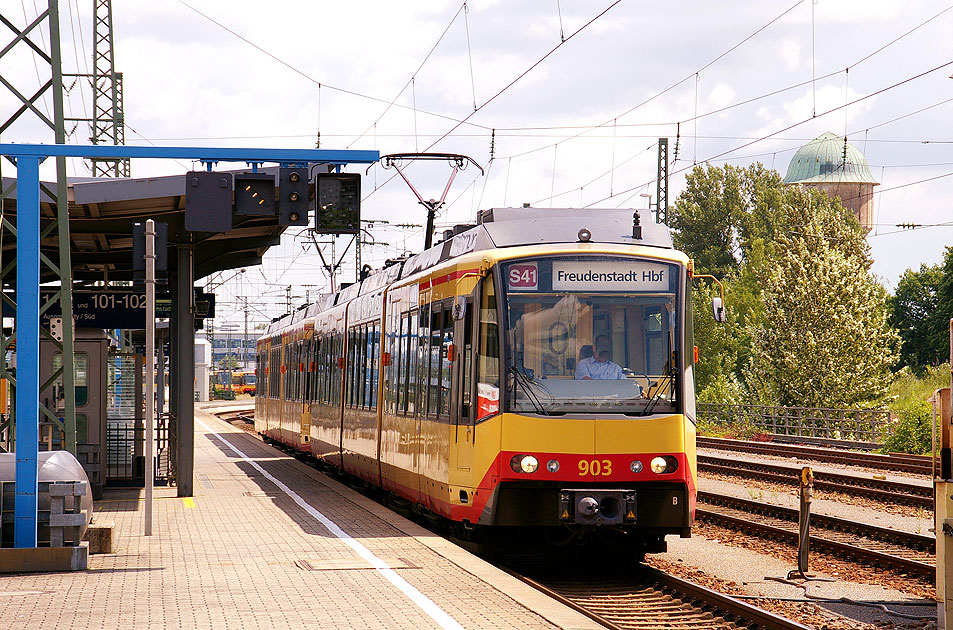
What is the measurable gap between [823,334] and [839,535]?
33202mm

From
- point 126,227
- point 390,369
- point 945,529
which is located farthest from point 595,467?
point 126,227

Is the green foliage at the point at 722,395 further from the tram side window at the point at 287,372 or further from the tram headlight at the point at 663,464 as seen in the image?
the tram headlight at the point at 663,464

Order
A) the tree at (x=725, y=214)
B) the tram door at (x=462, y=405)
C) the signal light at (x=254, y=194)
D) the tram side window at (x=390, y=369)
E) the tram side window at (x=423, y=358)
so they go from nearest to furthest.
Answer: the tram door at (x=462, y=405) → the signal light at (x=254, y=194) → the tram side window at (x=423, y=358) → the tram side window at (x=390, y=369) → the tree at (x=725, y=214)

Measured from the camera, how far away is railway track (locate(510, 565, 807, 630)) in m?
9.66

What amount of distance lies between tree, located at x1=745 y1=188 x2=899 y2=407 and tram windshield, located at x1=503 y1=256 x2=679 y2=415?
36598 millimetres

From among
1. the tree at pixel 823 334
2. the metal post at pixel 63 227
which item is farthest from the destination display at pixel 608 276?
the tree at pixel 823 334

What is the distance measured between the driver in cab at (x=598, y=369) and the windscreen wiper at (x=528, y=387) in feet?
1.44

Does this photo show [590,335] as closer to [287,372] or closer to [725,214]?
[287,372]

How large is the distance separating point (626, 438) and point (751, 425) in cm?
3267

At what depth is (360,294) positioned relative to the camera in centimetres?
2000

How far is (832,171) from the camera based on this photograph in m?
99.1

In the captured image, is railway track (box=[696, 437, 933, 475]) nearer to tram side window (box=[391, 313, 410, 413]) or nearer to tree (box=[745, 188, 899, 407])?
tree (box=[745, 188, 899, 407])

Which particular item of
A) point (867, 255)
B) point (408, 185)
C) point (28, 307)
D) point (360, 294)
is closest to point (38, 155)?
point (28, 307)

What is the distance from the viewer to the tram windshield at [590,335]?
11734 millimetres
